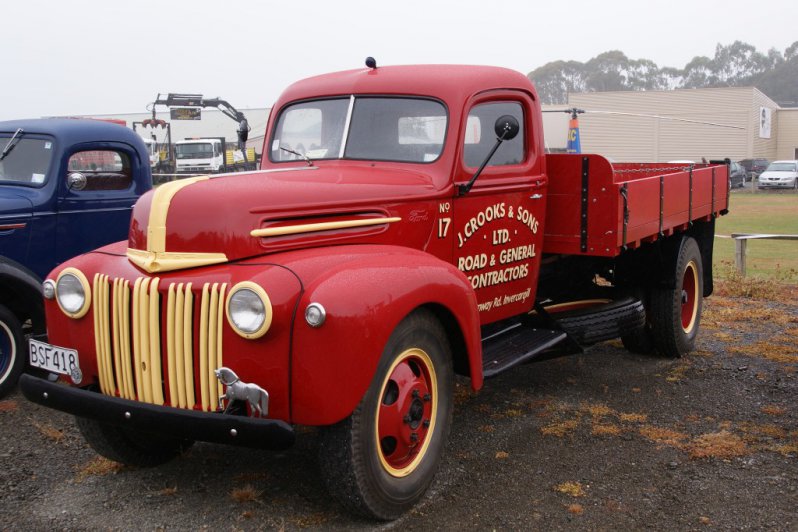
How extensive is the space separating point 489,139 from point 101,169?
340 centimetres

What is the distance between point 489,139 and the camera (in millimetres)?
4512

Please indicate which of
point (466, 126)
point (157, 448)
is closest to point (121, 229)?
point (157, 448)

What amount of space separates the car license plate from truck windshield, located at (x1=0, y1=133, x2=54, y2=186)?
8.94 feet

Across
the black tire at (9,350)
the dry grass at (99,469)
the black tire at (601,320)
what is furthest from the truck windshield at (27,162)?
the black tire at (601,320)

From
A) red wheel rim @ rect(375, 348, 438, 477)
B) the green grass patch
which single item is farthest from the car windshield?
red wheel rim @ rect(375, 348, 438, 477)

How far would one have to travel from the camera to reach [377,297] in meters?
3.12

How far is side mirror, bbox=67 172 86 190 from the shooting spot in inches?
230

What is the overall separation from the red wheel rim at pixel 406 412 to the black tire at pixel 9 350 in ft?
10.2

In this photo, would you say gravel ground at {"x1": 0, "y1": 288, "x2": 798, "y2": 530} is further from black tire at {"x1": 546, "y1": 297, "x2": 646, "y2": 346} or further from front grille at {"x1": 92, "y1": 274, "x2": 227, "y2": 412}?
front grille at {"x1": 92, "y1": 274, "x2": 227, "y2": 412}

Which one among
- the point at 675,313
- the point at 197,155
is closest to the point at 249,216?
the point at 675,313

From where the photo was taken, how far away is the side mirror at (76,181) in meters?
5.85

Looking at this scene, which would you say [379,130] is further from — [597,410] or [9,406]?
[9,406]

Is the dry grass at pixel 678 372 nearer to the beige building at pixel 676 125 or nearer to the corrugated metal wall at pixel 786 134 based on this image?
the beige building at pixel 676 125

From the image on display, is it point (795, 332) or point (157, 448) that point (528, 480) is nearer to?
point (157, 448)
